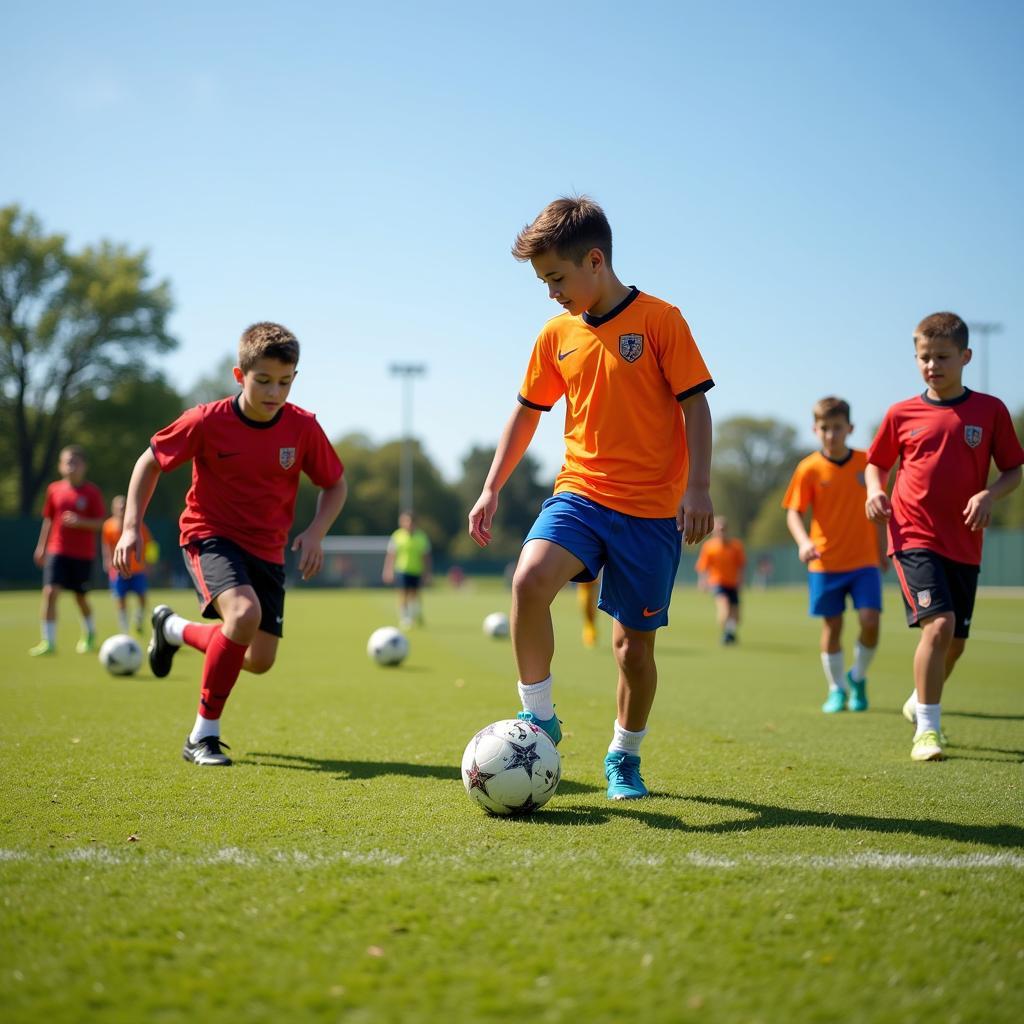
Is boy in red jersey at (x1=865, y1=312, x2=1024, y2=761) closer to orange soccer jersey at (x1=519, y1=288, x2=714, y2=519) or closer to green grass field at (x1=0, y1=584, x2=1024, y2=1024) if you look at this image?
green grass field at (x1=0, y1=584, x2=1024, y2=1024)

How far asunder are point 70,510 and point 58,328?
46565mm

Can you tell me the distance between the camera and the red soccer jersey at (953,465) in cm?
571

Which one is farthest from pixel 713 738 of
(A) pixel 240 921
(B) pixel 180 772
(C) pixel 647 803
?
(A) pixel 240 921

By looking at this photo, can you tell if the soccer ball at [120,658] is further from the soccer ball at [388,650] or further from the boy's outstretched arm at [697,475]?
the boy's outstretched arm at [697,475]

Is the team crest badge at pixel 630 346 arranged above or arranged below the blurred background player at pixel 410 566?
above

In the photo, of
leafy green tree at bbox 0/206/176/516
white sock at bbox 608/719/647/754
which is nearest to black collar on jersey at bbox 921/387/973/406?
white sock at bbox 608/719/647/754

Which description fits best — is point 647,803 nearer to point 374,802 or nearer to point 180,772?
point 374,802

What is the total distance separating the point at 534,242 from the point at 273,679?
6.76 metres

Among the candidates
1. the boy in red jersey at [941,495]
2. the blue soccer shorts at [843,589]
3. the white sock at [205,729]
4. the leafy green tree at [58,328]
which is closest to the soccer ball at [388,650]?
the blue soccer shorts at [843,589]

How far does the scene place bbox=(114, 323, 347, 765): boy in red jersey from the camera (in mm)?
5305

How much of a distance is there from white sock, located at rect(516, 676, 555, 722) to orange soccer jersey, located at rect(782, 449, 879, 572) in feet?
14.2

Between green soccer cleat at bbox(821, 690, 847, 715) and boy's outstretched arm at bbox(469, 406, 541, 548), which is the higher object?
boy's outstretched arm at bbox(469, 406, 541, 548)

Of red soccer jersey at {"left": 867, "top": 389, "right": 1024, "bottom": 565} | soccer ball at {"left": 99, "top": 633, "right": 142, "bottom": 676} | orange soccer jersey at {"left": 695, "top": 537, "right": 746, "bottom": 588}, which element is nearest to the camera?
red soccer jersey at {"left": 867, "top": 389, "right": 1024, "bottom": 565}

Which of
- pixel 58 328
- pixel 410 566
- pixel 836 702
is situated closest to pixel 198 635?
pixel 836 702
